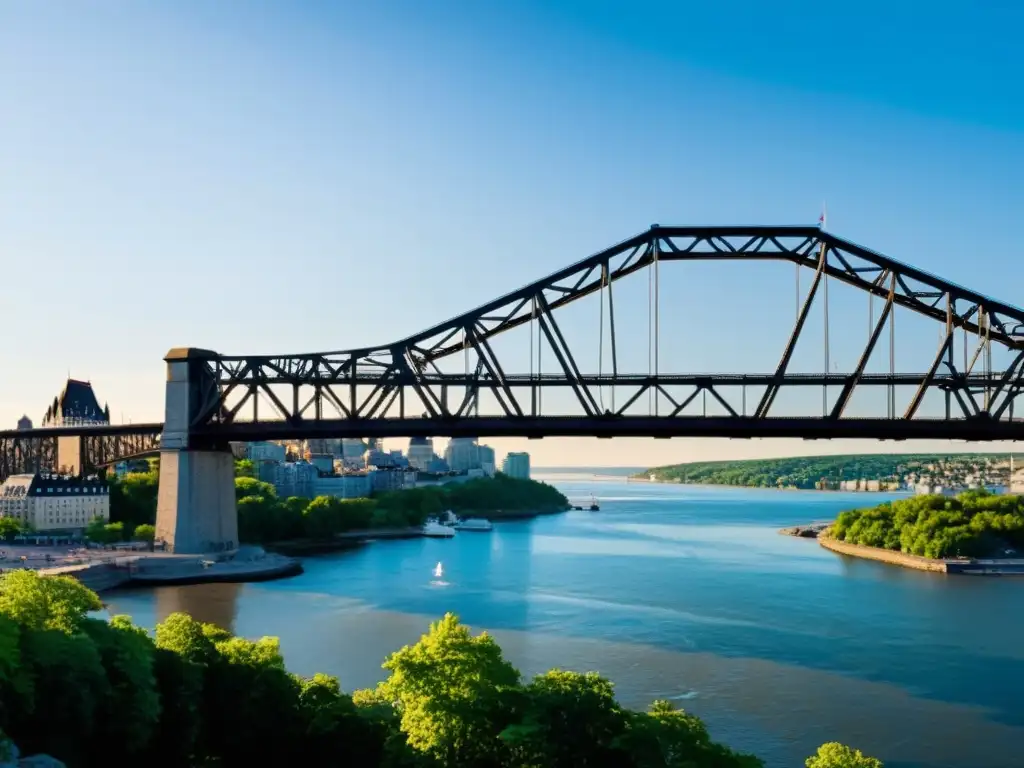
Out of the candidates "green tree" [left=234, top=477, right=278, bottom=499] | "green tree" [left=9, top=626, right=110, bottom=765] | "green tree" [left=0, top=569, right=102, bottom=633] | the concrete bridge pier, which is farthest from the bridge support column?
"green tree" [left=9, top=626, right=110, bottom=765]

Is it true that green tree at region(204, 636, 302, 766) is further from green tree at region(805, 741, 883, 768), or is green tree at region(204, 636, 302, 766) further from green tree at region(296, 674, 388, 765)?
green tree at region(805, 741, 883, 768)

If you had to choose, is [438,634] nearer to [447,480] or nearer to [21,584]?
[21,584]

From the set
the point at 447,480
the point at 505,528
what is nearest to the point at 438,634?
the point at 505,528

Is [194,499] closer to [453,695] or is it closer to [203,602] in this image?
[203,602]

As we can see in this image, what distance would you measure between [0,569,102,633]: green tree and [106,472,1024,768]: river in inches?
334

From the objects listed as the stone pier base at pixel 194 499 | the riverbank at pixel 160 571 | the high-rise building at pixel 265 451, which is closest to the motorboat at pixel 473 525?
the riverbank at pixel 160 571

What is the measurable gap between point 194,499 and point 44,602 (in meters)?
32.9

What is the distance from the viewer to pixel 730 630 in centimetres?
4025

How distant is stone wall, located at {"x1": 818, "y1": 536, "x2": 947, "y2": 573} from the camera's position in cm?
6681

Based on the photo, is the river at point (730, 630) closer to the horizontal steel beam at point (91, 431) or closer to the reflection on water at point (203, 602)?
the reflection on water at point (203, 602)

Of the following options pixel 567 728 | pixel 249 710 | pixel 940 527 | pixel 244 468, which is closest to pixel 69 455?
pixel 244 468

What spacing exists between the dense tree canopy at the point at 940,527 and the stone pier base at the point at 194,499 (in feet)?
158

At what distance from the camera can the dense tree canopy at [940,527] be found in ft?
228

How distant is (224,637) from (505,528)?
9290 centimetres
